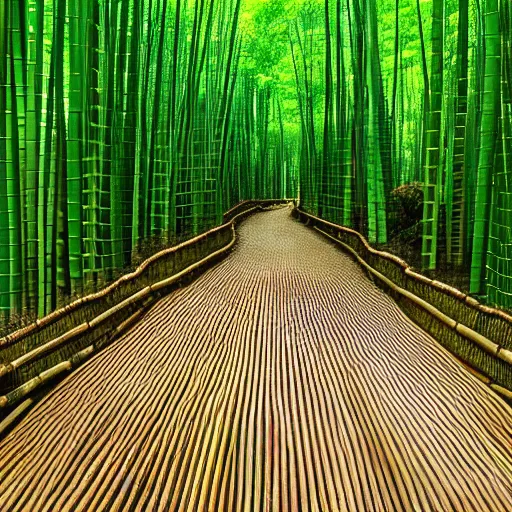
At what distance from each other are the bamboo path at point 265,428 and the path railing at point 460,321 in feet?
0.21

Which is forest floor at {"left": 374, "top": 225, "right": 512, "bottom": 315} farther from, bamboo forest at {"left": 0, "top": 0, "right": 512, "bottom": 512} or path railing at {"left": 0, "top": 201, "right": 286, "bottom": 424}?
path railing at {"left": 0, "top": 201, "right": 286, "bottom": 424}

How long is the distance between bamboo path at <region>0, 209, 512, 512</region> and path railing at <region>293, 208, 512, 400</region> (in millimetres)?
63

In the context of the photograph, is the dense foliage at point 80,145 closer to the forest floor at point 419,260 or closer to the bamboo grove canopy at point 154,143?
A: the bamboo grove canopy at point 154,143

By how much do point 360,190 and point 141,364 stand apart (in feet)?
12.0

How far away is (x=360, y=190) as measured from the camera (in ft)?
17.0

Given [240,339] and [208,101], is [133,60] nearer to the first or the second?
[240,339]

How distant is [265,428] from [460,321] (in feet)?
3.35

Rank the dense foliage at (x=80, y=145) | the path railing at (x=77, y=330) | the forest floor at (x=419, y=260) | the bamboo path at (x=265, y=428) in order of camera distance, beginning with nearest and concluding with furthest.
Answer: the bamboo path at (x=265, y=428), the path railing at (x=77, y=330), the dense foliage at (x=80, y=145), the forest floor at (x=419, y=260)

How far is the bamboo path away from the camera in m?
1.20

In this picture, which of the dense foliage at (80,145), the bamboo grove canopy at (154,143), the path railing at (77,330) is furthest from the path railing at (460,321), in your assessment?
the dense foliage at (80,145)

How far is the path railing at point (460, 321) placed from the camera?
1720mm

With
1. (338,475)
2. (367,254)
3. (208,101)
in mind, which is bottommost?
(338,475)

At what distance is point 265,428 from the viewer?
59.6 inches

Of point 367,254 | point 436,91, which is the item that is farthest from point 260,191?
→ point 436,91
